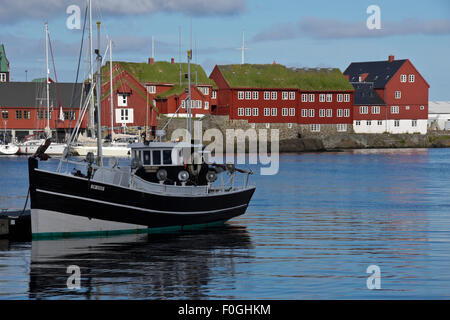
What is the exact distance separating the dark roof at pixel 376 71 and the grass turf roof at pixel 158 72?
32.2 metres

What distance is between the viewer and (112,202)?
2861cm

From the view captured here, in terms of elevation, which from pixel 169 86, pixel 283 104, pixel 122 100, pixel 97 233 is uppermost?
pixel 169 86

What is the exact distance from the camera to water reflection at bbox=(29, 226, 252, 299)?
68.8ft

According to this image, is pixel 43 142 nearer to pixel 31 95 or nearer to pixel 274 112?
pixel 31 95

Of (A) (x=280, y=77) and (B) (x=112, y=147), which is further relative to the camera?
(A) (x=280, y=77)

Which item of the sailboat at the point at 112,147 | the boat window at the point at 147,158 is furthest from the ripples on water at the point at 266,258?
the sailboat at the point at 112,147

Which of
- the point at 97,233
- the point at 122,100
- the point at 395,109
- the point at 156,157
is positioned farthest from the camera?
the point at 395,109

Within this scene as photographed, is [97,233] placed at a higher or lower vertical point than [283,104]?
lower

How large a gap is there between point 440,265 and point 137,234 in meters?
11.9

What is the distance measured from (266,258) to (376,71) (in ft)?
378

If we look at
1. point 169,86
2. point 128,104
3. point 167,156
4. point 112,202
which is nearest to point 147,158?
point 167,156

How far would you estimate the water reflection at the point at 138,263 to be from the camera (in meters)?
21.0

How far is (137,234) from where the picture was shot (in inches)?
1192

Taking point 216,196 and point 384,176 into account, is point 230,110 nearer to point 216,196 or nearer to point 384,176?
point 384,176
